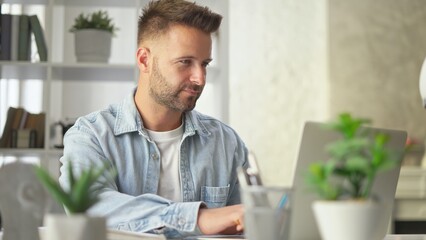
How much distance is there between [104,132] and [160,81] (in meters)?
0.28

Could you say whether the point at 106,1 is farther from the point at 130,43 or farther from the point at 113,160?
the point at 113,160

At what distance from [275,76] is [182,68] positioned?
1.85 m

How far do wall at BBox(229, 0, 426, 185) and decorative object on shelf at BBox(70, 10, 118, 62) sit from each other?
73 cm

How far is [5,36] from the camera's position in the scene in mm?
3414

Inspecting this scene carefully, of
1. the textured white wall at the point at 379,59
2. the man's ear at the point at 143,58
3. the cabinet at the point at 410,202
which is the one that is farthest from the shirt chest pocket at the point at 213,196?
the cabinet at the point at 410,202

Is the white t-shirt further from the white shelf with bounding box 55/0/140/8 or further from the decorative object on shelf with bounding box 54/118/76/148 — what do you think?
the white shelf with bounding box 55/0/140/8

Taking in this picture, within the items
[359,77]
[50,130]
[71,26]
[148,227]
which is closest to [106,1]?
[71,26]

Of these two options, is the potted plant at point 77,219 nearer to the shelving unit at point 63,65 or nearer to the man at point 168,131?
the man at point 168,131

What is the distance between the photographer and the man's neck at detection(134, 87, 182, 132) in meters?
2.04

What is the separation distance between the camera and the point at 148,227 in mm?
1575

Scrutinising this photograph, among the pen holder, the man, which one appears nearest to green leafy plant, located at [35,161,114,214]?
the pen holder

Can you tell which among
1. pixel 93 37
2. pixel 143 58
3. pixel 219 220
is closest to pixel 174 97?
pixel 143 58

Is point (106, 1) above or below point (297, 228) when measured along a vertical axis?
above

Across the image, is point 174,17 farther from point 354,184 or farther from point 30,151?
point 30,151
